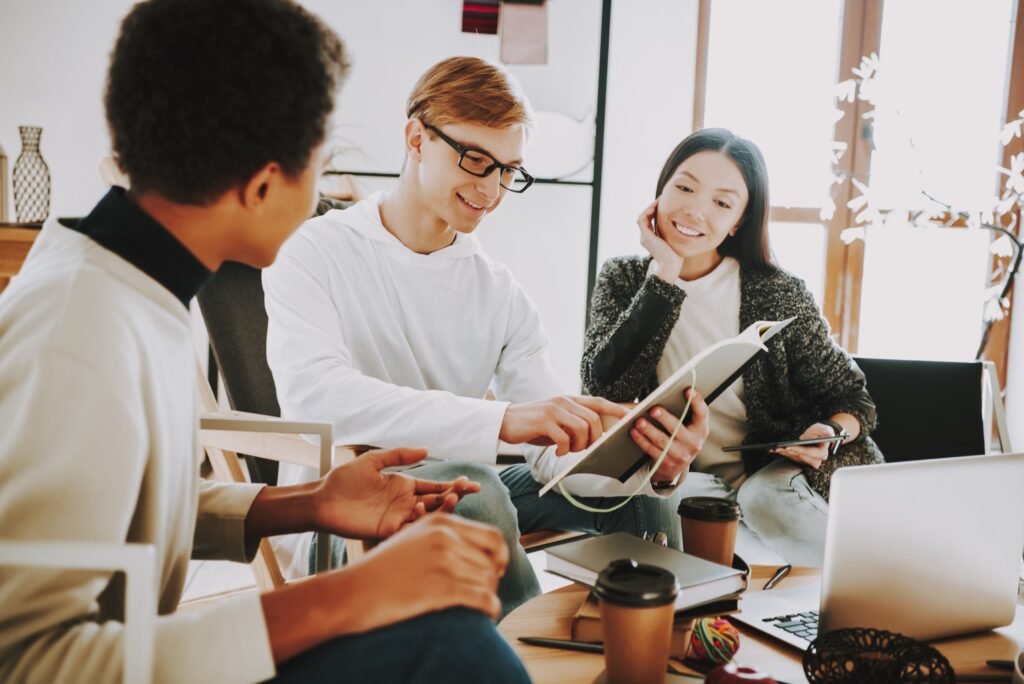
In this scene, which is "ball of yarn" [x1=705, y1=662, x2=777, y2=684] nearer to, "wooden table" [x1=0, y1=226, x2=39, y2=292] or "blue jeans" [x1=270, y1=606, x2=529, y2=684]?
"blue jeans" [x1=270, y1=606, x2=529, y2=684]

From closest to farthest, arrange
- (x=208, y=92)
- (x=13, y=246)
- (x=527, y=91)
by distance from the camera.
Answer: (x=208, y=92), (x=13, y=246), (x=527, y=91)

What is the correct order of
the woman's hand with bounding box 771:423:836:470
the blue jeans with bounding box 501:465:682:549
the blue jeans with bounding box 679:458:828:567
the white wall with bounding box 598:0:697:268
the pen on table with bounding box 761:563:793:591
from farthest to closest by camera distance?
the white wall with bounding box 598:0:697:268 < the woman's hand with bounding box 771:423:836:470 < the blue jeans with bounding box 679:458:828:567 < the blue jeans with bounding box 501:465:682:549 < the pen on table with bounding box 761:563:793:591

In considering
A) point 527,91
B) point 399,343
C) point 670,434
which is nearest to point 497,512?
point 670,434

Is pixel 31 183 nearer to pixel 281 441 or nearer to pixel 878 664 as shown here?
pixel 281 441

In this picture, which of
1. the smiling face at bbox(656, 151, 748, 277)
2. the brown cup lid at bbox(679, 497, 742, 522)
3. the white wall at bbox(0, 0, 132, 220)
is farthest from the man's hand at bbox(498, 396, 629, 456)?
the white wall at bbox(0, 0, 132, 220)

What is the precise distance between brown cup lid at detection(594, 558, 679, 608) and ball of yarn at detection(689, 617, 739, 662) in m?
0.17

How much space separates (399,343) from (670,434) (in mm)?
590

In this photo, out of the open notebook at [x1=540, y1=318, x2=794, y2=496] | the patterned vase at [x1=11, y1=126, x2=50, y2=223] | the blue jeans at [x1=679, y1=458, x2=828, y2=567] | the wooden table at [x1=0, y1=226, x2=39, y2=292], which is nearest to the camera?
the open notebook at [x1=540, y1=318, x2=794, y2=496]

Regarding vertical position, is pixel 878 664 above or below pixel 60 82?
below

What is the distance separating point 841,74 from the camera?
135 inches

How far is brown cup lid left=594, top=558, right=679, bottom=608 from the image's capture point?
2.48 feet

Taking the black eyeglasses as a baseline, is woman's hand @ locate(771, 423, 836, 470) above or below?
below

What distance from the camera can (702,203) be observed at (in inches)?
75.1

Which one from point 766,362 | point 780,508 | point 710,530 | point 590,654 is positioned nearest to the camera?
point 590,654
